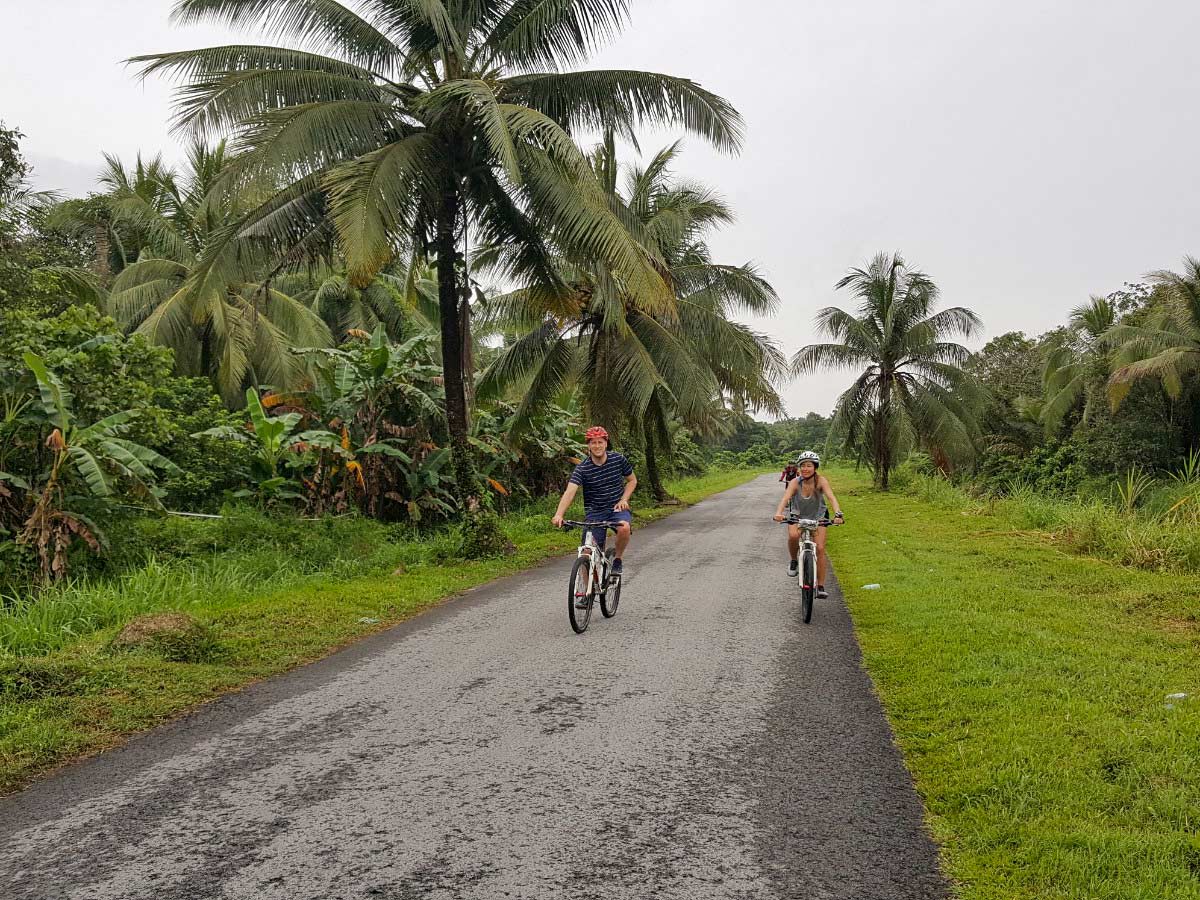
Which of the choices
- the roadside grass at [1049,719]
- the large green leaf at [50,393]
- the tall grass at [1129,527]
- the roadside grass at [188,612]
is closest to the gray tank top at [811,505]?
the roadside grass at [1049,719]

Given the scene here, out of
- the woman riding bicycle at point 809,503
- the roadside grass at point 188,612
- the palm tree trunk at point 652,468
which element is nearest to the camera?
the roadside grass at point 188,612

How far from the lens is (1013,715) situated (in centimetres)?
449

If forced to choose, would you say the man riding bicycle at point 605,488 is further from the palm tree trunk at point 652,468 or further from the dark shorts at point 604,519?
the palm tree trunk at point 652,468

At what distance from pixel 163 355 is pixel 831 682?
932cm

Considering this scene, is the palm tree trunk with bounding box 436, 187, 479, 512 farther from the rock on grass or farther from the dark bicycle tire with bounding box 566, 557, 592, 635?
the rock on grass

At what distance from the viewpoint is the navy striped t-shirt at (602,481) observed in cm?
760

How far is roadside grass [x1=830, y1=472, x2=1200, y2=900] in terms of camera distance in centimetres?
296

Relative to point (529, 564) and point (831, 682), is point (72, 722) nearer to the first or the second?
point (831, 682)

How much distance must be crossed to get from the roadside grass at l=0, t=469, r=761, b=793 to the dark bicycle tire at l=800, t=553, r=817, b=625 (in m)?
3.73

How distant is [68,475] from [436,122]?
6.00m

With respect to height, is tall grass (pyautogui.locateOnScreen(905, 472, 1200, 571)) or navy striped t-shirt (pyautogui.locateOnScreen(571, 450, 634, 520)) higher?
navy striped t-shirt (pyautogui.locateOnScreen(571, 450, 634, 520))

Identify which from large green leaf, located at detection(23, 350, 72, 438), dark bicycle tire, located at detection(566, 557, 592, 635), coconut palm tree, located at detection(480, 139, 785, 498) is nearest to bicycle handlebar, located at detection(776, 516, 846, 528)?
dark bicycle tire, located at detection(566, 557, 592, 635)

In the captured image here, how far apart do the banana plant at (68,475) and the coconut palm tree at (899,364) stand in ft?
72.3

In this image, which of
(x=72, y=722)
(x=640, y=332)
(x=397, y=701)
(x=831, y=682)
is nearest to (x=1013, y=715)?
(x=831, y=682)
